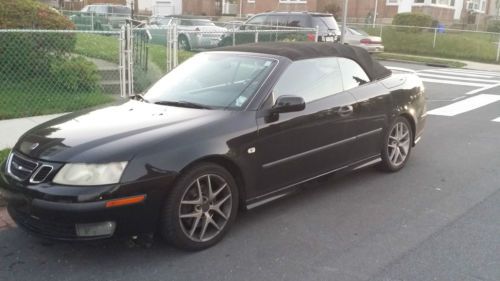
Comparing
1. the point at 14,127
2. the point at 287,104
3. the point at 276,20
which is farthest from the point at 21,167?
the point at 276,20

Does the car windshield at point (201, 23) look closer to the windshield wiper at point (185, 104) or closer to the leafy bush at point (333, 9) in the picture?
the leafy bush at point (333, 9)

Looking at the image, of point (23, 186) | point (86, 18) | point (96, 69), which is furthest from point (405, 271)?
point (86, 18)

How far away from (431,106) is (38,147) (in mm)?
8854

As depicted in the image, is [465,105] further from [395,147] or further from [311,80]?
[311,80]

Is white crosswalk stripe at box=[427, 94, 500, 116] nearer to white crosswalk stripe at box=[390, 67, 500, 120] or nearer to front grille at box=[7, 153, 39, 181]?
white crosswalk stripe at box=[390, 67, 500, 120]

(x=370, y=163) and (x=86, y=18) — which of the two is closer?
(x=370, y=163)

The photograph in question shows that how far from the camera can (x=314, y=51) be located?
17.2 ft

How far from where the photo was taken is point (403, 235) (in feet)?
14.0

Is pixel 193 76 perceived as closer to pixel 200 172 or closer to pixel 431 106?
pixel 200 172

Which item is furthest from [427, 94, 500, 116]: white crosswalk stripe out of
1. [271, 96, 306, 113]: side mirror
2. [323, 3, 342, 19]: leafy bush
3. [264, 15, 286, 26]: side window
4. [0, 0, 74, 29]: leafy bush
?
[323, 3, 342, 19]: leafy bush

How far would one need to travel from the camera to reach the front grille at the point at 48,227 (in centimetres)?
352

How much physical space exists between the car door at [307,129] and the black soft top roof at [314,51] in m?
0.09

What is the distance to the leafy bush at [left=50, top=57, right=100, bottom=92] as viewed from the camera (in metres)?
8.86

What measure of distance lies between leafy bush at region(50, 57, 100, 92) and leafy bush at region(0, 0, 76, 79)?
6.4 inches
